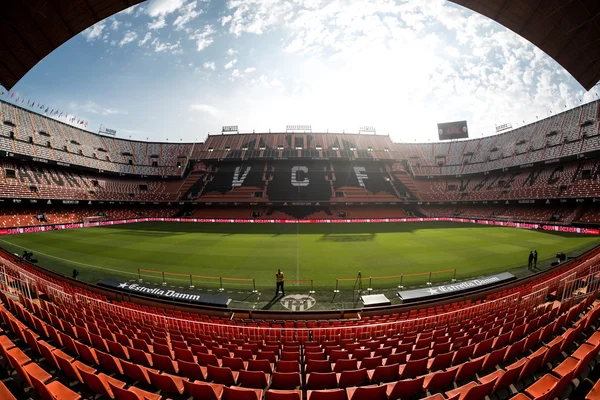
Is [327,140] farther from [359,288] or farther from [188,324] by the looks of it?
[188,324]

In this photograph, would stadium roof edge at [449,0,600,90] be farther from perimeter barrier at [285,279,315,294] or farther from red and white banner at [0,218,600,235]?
red and white banner at [0,218,600,235]

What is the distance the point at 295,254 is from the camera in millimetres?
20438

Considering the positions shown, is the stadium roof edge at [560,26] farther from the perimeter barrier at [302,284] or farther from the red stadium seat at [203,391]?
the red stadium seat at [203,391]

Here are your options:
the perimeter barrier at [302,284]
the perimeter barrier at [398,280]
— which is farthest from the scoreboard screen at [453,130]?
the perimeter barrier at [302,284]

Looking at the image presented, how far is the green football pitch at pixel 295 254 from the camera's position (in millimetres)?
15523

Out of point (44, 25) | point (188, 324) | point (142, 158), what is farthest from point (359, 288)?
point (142, 158)

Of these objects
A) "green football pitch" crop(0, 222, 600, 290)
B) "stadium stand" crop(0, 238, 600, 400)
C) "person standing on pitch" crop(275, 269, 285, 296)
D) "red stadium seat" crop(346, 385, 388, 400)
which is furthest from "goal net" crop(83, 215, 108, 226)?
"red stadium seat" crop(346, 385, 388, 400)

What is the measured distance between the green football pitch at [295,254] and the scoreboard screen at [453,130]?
3375cm

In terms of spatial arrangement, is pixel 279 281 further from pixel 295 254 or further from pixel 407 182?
pixel 407 182

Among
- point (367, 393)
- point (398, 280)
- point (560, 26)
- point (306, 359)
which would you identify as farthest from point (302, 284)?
point (560, 26)

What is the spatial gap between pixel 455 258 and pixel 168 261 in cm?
2191

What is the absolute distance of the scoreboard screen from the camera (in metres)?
55.5

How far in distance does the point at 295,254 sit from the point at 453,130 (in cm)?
5497

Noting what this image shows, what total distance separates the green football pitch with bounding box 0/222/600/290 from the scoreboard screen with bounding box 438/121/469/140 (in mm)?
33745
